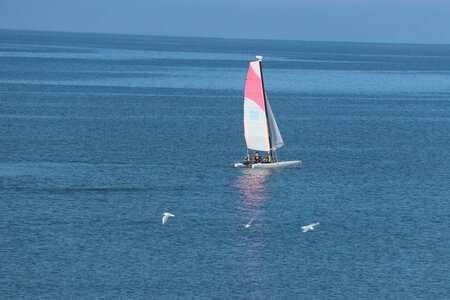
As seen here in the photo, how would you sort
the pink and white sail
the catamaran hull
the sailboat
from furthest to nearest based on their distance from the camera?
the pink and white sail → the sailboat → the catamaran hull

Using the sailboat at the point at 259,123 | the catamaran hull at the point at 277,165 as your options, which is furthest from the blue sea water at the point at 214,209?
the sailboat at the point at 259,123

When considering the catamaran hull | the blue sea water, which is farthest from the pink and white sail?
the blue sea water

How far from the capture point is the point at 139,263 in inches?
2073

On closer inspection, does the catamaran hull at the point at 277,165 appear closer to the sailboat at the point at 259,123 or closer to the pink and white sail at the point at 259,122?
the sailboat at the point at 259,123

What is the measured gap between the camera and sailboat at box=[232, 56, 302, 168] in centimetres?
8369

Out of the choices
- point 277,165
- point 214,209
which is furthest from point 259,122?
point 214,209

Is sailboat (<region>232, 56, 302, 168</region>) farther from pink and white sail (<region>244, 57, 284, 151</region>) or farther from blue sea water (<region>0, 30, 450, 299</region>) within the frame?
blue sea water (<region>0, 30, 450, 299</region>)

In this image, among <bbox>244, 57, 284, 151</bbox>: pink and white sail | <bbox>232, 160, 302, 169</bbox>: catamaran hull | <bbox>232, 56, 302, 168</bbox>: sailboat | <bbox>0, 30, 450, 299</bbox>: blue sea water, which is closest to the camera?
<bbox>0, 30, 450, 299</bbox>: blue sea water

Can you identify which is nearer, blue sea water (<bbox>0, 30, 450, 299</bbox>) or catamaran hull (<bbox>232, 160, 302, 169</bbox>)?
blue sea water (<bbox>0, 30, 450, 299</bbox>)

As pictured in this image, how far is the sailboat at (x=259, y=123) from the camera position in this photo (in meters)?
83.7

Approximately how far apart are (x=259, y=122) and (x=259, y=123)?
0.11m

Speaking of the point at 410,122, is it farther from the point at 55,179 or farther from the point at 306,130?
the point at 55,179

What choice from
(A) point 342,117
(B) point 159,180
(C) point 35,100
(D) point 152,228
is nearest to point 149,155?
(B) point 159,180

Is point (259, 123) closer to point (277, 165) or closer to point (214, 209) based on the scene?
point (277, 165)
